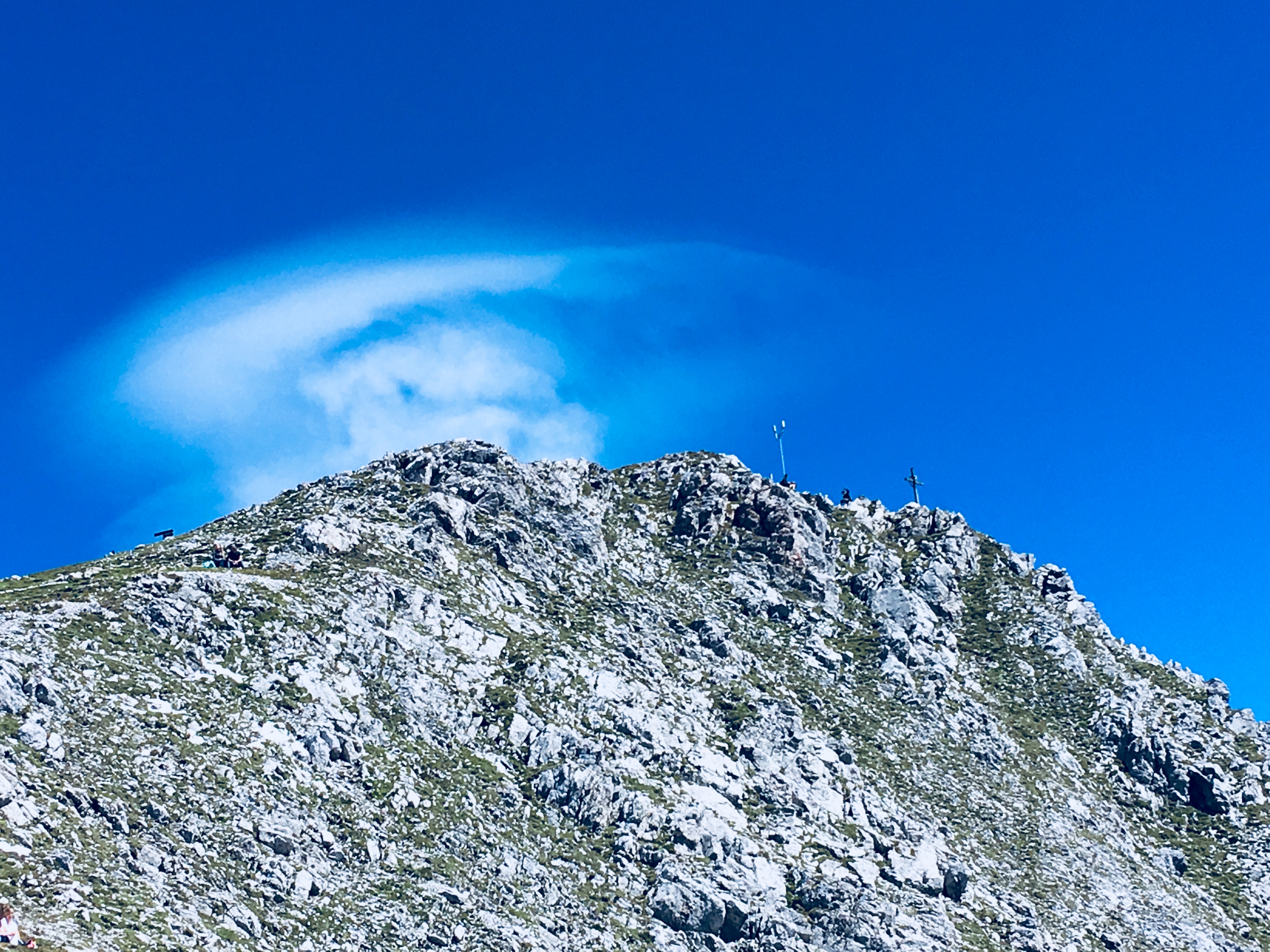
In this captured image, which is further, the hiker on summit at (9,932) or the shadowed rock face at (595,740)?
the shadowed rock face at (595,740)

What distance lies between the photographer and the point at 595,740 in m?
92.2

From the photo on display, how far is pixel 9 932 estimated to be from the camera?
46750 mm

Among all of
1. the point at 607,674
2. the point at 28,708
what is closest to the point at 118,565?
the point at 28,708

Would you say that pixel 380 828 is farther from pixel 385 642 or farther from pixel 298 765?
pixel 385 642

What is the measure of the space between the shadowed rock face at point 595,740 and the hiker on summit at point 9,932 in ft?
5.92

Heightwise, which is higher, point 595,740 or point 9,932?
point 595,740

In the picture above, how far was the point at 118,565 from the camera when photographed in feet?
344

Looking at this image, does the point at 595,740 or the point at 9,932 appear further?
the point at 595,740

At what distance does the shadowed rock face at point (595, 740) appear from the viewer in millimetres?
66438

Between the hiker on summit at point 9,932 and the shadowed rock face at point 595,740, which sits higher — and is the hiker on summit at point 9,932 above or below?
below

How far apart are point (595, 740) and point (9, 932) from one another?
51.6 m

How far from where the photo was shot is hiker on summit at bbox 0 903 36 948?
46.4 m

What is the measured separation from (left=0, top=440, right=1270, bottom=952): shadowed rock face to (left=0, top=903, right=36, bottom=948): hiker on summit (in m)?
1.80

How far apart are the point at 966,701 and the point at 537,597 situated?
4975 cm
